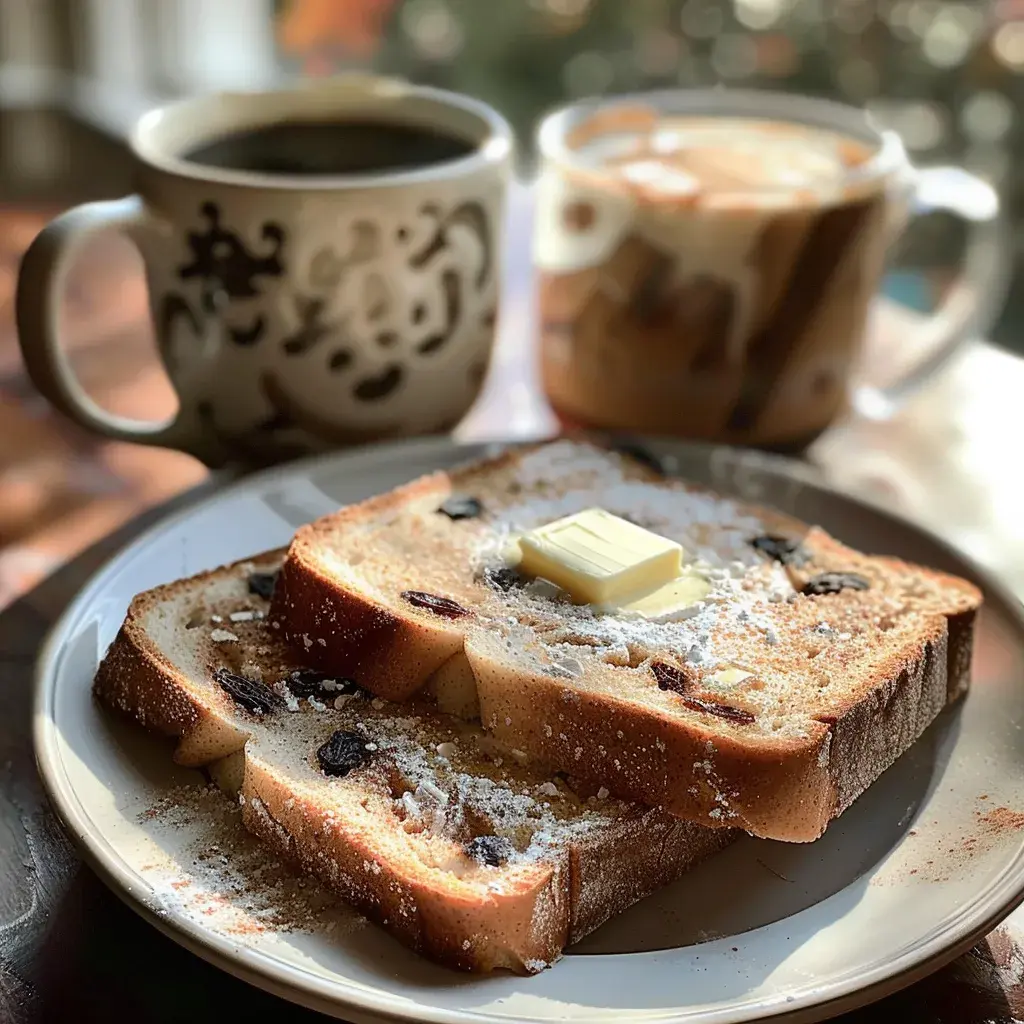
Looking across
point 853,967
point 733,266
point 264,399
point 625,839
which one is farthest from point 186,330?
point 853,967

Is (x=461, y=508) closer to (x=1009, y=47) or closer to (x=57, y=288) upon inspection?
(x=57, y=288)

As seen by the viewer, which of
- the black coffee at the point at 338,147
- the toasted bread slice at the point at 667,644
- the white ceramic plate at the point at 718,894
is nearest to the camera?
the white ceramic plate at the point at 718,894

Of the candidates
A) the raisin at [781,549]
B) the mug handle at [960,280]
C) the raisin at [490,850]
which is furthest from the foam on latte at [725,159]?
the raisin at [490,850]

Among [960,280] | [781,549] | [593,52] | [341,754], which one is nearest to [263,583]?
[341,754]

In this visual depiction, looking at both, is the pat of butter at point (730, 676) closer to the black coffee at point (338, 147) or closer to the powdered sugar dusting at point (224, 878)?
the powdered sugar dusting at point (224, 878)

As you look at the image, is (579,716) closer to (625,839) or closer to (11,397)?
(625,839)

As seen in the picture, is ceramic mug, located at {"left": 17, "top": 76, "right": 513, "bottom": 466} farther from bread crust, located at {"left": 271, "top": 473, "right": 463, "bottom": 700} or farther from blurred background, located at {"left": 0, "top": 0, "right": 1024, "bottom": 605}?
blurred background, located at {"left": 0, "top": 0, "right": 1024, "bottom": 605}

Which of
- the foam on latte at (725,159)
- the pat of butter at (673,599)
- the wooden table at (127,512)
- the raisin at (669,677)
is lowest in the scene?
the wooden table at (127,512)
